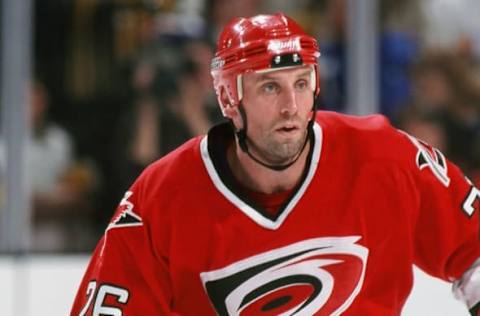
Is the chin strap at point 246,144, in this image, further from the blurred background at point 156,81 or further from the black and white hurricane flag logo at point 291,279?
the blurred background at point 156,81

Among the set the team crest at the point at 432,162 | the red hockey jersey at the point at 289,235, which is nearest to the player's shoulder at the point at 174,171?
the red hockey jersey at the point at 289,235

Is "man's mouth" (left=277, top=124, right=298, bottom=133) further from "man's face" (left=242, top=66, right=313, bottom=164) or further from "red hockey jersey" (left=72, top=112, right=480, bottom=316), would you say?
"red hockey jersey" (left=72, top=112, right=480, bottom=316)

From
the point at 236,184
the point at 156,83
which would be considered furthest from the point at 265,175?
the point at 156,83

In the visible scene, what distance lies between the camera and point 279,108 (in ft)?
6.71

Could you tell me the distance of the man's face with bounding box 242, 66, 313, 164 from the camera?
6.70 feet

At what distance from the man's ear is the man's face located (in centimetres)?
4

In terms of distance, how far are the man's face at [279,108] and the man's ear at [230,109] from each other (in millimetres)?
35

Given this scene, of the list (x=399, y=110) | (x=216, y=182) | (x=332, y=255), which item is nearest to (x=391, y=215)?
(x=332, y=255)

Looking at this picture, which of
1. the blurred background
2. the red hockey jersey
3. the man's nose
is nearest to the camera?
the man's nose

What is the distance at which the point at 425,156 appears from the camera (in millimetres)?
2230

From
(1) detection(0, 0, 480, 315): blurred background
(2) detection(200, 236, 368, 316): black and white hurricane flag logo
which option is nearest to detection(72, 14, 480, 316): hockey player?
(2) detection(200, 236, 368, 316): black and white hurricane flag logo

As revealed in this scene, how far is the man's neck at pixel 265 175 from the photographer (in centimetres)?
218

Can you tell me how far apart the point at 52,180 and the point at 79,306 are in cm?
155

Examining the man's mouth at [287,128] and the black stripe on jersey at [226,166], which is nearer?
the man's mouth at [287,128]
